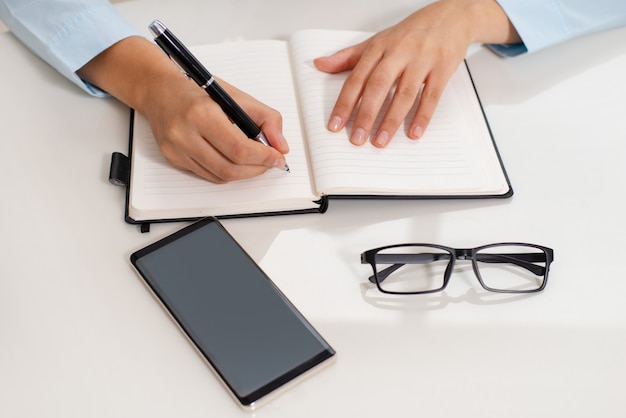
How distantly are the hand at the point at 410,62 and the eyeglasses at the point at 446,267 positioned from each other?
18cm

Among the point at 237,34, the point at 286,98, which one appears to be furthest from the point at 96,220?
the point at 237,34

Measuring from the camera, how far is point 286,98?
0.96 metres

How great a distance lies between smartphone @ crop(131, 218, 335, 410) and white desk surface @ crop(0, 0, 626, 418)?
0.02 meters

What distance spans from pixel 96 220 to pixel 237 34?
0.43 meters

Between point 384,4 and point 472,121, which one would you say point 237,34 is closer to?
point 384,4

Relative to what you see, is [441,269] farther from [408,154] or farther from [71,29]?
[71,29]

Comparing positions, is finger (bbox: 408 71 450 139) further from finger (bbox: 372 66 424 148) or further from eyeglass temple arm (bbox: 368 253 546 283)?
eyeglass temple arm (bbox: 368 253 546 283)

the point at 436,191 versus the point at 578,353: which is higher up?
the point at 436,191

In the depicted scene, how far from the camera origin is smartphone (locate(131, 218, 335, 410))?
686mm

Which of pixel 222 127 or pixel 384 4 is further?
pixel 384 4

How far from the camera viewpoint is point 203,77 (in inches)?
31.0

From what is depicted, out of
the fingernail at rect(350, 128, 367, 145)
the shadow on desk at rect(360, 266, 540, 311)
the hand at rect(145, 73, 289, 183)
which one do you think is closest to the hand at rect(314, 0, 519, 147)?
the fingernail at rect(350, 128, 367, 145)

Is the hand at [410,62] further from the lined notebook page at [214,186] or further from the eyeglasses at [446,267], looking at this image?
the eyeglasses at [446,267]

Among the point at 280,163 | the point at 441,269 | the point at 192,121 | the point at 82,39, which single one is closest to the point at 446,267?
the point at 441,269
